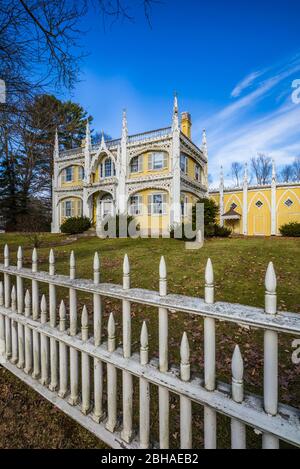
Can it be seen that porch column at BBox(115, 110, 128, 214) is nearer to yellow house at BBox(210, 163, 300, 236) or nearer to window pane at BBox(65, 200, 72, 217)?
window pane at BBox(65, 200, 72, 217)

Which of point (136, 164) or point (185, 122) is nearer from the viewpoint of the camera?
point (136, 164)

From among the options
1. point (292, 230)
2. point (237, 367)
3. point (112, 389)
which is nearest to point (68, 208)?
point (292, 230)

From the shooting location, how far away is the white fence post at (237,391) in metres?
1.46

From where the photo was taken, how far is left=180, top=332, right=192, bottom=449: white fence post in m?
1.71

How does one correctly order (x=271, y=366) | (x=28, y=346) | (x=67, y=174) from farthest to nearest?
(x=67, y=174), (x=28, y=346), (x=271, y=366)

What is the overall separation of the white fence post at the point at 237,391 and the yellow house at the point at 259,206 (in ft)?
93.3

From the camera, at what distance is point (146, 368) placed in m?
1.93

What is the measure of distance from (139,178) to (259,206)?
15044 mm

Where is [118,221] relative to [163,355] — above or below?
above

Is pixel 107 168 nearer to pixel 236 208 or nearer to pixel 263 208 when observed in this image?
pixel 236 208

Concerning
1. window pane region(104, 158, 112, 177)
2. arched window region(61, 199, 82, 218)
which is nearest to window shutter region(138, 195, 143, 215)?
window pane region(104, 158, 112, 177)

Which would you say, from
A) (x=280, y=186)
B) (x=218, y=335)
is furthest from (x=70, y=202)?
(x=218, y=335)

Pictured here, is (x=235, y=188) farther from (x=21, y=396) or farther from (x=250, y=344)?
(x=21, y=396)

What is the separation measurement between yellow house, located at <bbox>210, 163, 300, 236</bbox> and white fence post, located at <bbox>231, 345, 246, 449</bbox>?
28.4m
